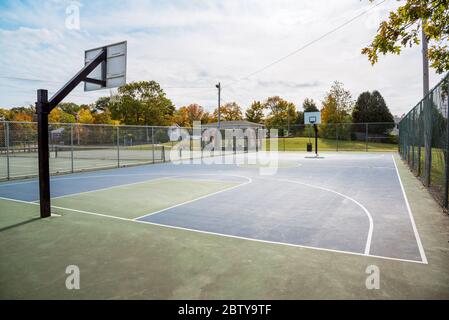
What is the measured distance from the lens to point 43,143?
22.5 feet

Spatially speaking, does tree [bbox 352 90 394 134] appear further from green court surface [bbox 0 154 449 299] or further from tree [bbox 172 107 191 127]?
green court surface [bbox 0 154 449 299]

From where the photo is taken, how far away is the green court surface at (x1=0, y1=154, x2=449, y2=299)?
3.63 m

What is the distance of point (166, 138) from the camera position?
3097 cm

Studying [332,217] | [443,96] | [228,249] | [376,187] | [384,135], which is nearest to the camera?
[228,249]

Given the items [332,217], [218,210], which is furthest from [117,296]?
[332,217]

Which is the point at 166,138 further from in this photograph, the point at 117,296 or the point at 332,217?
the point at 117,296

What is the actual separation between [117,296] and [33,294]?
975 millimetres

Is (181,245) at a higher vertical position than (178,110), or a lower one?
lower

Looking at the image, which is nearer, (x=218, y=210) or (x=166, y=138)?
(x=218, y=210)

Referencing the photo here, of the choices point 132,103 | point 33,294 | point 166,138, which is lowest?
point 33,294

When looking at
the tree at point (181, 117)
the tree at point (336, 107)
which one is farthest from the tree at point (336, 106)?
the tree at point (181, 117)

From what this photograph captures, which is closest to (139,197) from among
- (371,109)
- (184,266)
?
(184,266)

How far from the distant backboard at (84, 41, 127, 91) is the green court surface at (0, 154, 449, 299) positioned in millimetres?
3810

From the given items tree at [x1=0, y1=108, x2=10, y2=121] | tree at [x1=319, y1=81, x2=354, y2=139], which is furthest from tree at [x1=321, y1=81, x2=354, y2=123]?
tree at [x1=0, y1=108, x2=10, y2=121]
